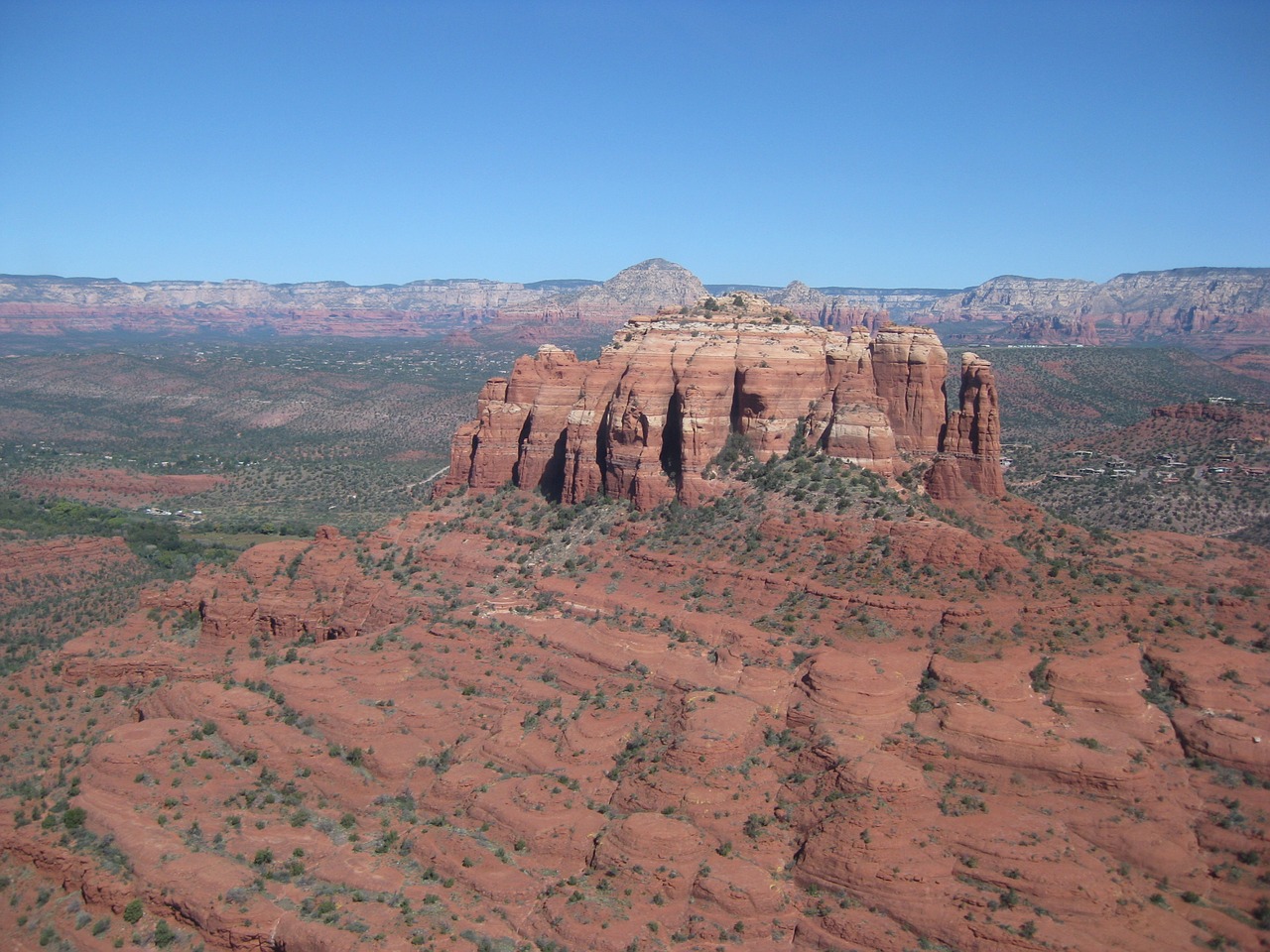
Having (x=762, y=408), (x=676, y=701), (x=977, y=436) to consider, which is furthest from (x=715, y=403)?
(x=676, y=701)

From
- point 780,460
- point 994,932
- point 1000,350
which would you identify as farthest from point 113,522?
point 1000,350

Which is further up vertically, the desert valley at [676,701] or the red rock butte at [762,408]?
the red rock butte at [762,408]

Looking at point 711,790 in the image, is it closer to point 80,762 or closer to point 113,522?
point 80,762

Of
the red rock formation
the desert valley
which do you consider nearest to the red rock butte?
the red rock formation

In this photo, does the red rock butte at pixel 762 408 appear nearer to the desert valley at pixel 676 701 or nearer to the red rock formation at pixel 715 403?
the red rock formation at pixel 715 403

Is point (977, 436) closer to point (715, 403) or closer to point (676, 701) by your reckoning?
point (715, 403)

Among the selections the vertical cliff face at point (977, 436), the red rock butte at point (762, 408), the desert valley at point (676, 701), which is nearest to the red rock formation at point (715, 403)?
the red rock butte at point (762, 408)
